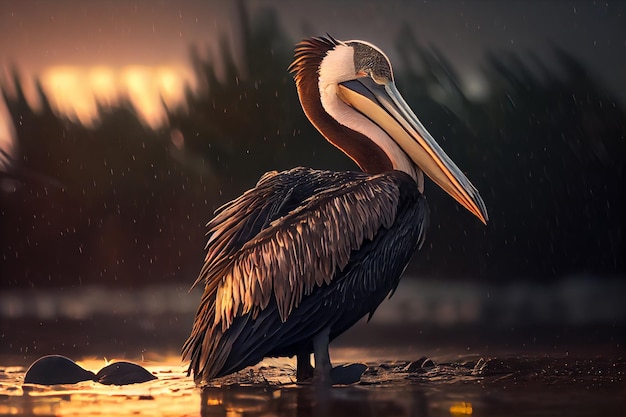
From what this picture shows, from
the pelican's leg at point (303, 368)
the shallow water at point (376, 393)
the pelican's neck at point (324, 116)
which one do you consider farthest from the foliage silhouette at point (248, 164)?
the pelican's leg at point (303, 368)

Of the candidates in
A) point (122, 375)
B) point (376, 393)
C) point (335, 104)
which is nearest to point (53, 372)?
point (122, 375)

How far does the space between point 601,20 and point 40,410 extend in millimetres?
5961

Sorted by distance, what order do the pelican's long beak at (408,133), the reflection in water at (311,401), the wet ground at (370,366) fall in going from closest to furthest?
the reflection in water at (311,401) → the wet ground at (370,366) → the pelican's long beak at (408,133)

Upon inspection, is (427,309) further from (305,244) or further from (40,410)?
(40,410)

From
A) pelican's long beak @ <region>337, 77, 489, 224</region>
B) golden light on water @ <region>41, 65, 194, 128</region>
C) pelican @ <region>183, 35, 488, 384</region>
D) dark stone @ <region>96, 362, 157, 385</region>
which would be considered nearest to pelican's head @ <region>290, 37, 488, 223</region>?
pelican's long beak @ <region>337, 77, 489, 224</region>

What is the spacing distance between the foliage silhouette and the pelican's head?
1.39 m

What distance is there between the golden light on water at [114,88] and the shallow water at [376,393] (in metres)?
2.35

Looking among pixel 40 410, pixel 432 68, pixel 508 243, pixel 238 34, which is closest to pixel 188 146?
pixel 238 34

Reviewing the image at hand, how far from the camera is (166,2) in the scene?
846 centimetres

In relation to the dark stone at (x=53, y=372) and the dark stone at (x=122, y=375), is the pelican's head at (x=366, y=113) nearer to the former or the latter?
the dark stone at (x=122, y=375)

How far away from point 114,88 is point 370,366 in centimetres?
333

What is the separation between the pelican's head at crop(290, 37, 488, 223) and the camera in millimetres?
6812

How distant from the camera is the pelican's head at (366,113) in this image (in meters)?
6.81

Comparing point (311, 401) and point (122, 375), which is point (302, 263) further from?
point (122, 375)
